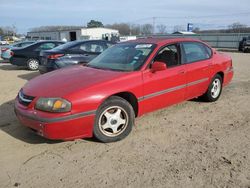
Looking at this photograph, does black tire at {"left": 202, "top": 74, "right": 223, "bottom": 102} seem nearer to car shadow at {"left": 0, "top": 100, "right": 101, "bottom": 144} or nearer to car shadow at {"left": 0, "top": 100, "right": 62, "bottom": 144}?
car shadow at {"left": 0, "top": 100, "right": 101, "bottom": 144}

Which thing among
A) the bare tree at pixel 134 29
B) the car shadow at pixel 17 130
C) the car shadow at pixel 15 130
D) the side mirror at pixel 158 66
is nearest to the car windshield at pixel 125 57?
the side mirror at pixel 158 66

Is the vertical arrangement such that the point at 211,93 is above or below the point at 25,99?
below

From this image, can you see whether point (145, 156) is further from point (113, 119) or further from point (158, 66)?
point (158, 66)

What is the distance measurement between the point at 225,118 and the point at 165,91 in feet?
4.39

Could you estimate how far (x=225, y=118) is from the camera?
16.3 feet

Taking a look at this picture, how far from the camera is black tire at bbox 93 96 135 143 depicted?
12.5 feet

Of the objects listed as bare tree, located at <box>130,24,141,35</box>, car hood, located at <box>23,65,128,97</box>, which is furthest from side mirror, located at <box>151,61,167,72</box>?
bare tree, located at <box>130,24,141,35</box>

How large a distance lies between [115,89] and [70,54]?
17.2 feet

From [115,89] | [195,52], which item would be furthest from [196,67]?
[115,89]

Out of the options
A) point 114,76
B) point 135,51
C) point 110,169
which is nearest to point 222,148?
point 110,169

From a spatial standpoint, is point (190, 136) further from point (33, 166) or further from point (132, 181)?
point (33, 166)

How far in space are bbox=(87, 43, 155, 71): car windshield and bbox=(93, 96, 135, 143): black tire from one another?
702 millimetres

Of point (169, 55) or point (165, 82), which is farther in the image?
point (169, 55)

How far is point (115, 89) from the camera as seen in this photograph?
3.89 metres
